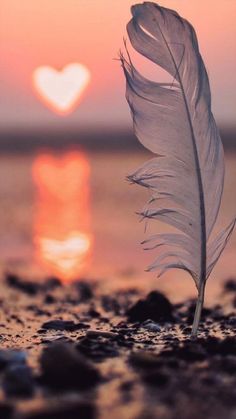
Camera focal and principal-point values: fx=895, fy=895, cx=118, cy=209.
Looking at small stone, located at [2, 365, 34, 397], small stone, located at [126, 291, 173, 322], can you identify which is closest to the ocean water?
small stone, located at [126, 291, 173, 322]

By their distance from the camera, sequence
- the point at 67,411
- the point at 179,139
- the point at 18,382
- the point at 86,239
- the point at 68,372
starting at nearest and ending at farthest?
the point at 67,411 → the point at 18,382 → the point at 68,372 → the point at 179,139 → the point at 86,239

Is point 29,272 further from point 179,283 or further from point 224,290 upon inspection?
point 224,290

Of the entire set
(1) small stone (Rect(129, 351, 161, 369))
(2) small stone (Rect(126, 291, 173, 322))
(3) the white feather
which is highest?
(3) the white feather

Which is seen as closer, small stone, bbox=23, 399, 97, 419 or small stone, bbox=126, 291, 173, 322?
small stone, bbox=23, 399, 97, 419

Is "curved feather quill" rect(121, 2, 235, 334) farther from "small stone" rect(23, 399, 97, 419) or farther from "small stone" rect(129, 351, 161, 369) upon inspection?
"small stone" rect(23, 399, 97, 419)

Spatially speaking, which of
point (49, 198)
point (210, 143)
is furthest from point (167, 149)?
point (49, 198)

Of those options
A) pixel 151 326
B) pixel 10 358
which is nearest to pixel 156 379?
pixel 10 358

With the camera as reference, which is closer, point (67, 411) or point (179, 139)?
point (67, 411)

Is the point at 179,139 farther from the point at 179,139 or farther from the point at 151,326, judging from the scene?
the point at 151,326
